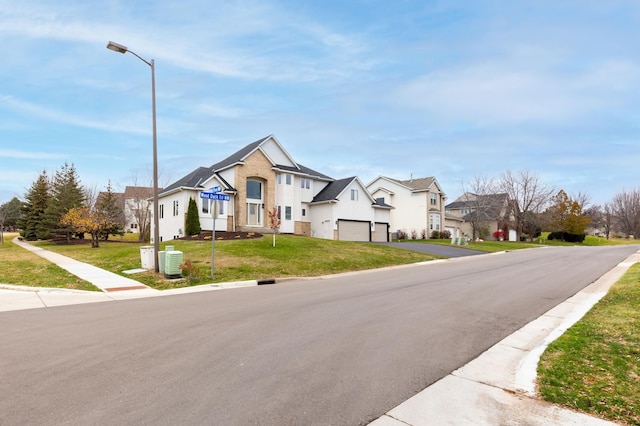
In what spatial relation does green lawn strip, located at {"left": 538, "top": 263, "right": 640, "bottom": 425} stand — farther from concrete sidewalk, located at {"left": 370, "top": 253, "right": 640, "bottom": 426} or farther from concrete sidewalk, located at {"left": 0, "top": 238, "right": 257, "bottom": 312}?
concrete sidewalk, located at {"left": 0, "top": 238, "right": 257, "bottom": 312}

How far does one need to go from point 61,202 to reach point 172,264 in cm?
3567

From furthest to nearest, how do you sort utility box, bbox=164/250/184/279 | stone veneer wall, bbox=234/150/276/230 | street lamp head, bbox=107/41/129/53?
1. stone veneer wall, bbox=234/150/276/230
2. utility box, bbox=164/250/184/279
3. street lamp head, bbox=107/41/129/53

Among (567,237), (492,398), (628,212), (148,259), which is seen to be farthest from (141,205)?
(628,212)

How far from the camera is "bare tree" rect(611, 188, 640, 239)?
8494 centimetres

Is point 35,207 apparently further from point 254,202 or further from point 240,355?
point 240,355

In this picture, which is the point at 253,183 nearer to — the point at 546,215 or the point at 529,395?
the point at 529,395

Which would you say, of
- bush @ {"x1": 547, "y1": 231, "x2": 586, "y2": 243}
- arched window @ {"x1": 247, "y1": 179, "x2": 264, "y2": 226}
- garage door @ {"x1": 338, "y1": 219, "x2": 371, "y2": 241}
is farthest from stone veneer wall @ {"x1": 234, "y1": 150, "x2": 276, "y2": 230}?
bush @ {"x1": 547, "y1": 231, "x2": 586, "y2": 243}

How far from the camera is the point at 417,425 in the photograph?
369cm

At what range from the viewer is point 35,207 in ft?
157

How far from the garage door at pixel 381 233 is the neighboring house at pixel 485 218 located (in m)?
15.6

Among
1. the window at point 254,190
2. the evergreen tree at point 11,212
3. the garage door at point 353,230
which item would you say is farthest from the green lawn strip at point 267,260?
the evergreen tree at point 11,212

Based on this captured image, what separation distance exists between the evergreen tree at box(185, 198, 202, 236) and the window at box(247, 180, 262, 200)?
16.1ft

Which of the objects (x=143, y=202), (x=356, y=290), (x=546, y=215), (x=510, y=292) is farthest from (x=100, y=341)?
(x=546, y=215)

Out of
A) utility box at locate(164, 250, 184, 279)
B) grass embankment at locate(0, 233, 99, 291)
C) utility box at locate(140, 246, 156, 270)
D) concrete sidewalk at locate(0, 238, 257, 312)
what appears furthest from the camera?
utility box at locate(140, 246, 156, 270)
